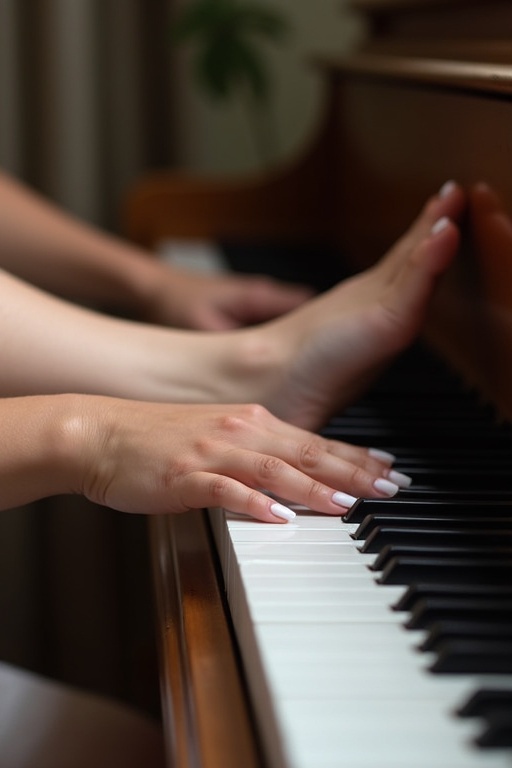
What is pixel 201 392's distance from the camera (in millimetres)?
1039

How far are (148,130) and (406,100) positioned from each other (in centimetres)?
111

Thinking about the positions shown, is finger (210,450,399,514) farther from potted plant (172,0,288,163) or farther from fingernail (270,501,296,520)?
potted plant (172,0,288,163)

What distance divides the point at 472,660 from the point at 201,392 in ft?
1.71

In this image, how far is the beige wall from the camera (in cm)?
262

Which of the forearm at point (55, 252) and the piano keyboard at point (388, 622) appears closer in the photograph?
the piano keyboard at point (388, 622)

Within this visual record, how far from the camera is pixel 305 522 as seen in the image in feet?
2.53

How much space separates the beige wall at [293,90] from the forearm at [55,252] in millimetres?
1005

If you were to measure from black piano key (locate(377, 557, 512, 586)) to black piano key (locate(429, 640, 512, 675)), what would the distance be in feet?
0.32

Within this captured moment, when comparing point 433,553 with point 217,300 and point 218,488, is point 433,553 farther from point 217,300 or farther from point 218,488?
point 217,300

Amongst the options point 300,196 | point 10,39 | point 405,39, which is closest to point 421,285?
point 405,39

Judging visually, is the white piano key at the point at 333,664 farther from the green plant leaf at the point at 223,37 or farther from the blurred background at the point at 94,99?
the blurred background at the point at 94,99

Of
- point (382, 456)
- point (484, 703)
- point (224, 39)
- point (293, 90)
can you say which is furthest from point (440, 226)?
point (293, 90)

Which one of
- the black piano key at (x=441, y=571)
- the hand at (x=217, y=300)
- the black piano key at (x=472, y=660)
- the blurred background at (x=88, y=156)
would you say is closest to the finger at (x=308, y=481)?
the black piano key at (x=441, y=571)

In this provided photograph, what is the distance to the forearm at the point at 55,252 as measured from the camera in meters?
1.56
